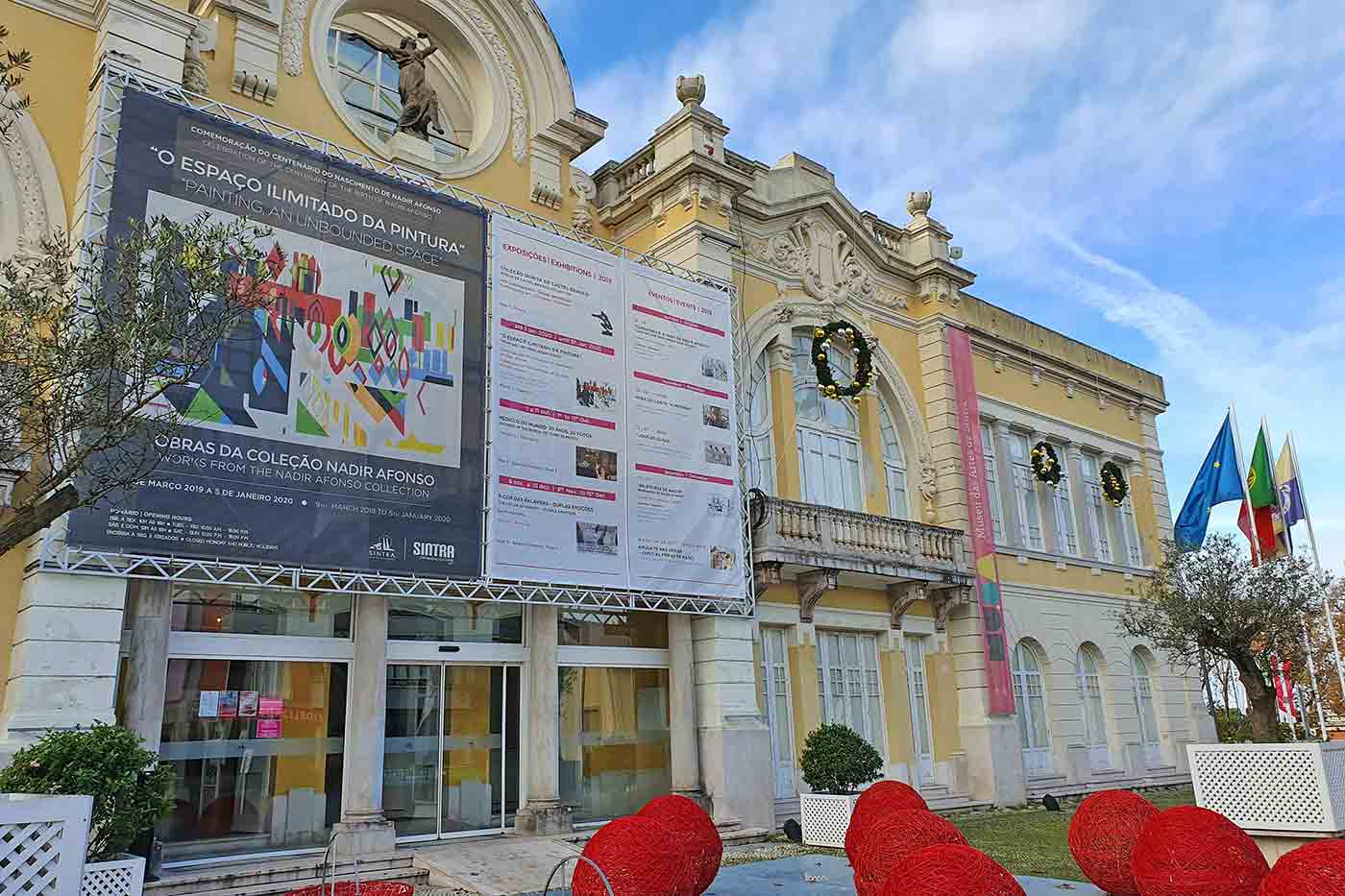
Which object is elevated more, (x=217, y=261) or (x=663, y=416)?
(x=663, y=416)

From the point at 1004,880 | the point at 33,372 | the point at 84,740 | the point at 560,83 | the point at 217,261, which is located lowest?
the point at 1004,880

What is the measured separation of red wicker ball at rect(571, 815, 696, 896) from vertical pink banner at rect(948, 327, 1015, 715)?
12.1 metres

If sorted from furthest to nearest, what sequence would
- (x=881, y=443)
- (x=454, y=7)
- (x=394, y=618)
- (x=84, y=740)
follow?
1. (x=881, y=443)
2. (x=454, y=7)
3. (x=394, y=618)
4. (x=84, y=740)

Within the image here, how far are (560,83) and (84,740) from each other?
11203mm

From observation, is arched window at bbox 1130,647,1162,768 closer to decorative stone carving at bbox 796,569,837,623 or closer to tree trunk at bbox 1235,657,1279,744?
tree trunk at bbox 1235,657,1279,744

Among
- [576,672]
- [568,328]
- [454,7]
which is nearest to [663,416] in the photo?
[568,328]

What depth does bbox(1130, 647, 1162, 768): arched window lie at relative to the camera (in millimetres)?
22469

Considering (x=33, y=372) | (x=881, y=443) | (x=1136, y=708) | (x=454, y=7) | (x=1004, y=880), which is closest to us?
(x=1004, y=880)

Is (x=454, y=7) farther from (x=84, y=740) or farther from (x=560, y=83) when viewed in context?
(x=84, y=740)

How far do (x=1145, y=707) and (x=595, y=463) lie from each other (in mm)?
15591

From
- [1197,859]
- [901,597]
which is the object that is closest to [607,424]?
[901,597]

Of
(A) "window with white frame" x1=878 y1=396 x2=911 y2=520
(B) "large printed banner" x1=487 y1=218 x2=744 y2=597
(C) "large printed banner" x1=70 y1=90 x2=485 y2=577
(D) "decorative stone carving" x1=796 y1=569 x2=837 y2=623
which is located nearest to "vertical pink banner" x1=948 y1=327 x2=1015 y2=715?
(A) "window with white frame" x1=878 y1=396 x2=911 y2=520

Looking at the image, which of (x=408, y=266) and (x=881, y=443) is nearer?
(x=408, y=266)

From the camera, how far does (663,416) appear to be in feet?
48.2
